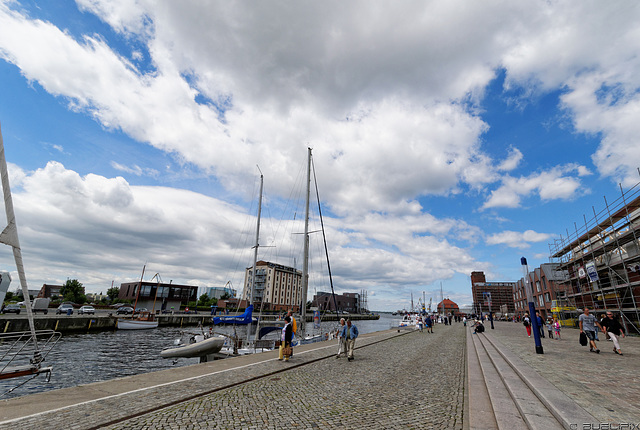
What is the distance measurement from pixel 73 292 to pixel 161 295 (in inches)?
806

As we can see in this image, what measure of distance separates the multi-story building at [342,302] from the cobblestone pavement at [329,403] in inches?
5994

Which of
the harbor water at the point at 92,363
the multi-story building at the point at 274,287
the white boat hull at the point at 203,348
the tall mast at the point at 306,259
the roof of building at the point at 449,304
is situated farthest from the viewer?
the roof of building at the point at 449,304

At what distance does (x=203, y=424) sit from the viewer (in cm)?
542

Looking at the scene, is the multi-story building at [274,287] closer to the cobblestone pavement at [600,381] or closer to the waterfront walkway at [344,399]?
the cobblestone pavement at [600,381]

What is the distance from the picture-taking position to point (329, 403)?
269 inches

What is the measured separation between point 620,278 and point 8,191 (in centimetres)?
3891

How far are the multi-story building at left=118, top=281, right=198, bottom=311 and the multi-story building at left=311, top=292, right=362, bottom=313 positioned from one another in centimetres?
8026

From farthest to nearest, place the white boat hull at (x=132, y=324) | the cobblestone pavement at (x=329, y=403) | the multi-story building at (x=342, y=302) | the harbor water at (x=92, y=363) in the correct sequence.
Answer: the multi-story building at (x=342, y=302) < the white boat hull at (x=132, y=324) < the harbor water at (x=92, y=363) < the cobblestone pavement at (x=329, y=403)

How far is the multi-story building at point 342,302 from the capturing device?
160738 mm

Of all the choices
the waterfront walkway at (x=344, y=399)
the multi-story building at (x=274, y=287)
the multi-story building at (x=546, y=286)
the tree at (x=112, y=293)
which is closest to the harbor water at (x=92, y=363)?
the waterfront walkway at (x=344, y=399)

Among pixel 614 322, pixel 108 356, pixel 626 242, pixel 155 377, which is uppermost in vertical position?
pixel 626 242

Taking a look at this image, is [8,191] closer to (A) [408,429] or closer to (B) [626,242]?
(A) [408,429]

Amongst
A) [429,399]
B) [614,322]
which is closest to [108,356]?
[429,399]

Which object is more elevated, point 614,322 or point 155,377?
point 614,322
